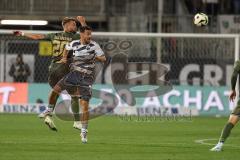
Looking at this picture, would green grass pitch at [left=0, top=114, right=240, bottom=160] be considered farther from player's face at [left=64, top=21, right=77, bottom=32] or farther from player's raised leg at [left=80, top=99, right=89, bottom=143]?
player's face at [left=64, top=21, right=77, bottom=32]

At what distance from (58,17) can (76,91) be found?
57.2ft

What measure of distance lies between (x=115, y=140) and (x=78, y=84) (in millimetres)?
1409

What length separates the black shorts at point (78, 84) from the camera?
16.6m

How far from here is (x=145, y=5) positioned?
36.3 metres

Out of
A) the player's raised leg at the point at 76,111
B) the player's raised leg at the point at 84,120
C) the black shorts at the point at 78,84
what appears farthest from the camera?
the player's raised leg at the point at 76,111

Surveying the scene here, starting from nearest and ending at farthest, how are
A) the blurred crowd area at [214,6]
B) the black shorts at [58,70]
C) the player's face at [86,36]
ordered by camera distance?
the player's face at [86,36]
the black shorts at [58,70]
the blurred crowd area at [214,6]

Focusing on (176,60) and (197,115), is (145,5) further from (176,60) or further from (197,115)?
(197,115)

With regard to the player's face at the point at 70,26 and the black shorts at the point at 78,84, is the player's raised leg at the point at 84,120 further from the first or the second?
the player's face at the point at 70,26

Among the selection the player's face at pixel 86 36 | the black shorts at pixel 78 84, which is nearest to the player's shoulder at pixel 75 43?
the player's face at pixel 86 36

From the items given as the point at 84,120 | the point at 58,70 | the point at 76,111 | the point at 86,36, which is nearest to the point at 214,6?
the point at 58,70

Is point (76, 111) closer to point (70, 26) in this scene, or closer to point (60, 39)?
point (60, 39)

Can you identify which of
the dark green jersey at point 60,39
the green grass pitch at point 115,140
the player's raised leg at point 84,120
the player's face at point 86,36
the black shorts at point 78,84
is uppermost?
the player's face at point 86,36

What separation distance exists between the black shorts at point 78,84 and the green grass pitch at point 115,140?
951 mm

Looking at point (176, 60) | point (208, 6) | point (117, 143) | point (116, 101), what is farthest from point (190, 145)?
point (208, 6)
